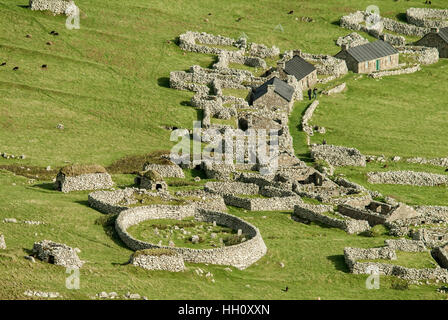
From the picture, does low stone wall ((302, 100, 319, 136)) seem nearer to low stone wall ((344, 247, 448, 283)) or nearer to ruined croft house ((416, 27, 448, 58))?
ruined croft house ((416, 27, 448, 58))

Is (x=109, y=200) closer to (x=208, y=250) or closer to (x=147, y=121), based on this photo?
(x=208, y=250)

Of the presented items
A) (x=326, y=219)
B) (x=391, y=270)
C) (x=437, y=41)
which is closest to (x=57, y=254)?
(x=391, y=270)

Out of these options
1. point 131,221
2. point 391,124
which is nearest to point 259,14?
point 391,124

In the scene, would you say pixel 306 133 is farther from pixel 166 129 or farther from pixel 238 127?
pixel 166 129

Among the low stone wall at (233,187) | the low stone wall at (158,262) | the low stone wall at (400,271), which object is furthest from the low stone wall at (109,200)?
the low stone wall at (400,271)

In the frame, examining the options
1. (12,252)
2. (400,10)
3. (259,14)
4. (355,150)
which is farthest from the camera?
(400,10)

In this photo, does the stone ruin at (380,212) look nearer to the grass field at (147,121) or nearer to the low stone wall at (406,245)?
the grass field at (147,121)
